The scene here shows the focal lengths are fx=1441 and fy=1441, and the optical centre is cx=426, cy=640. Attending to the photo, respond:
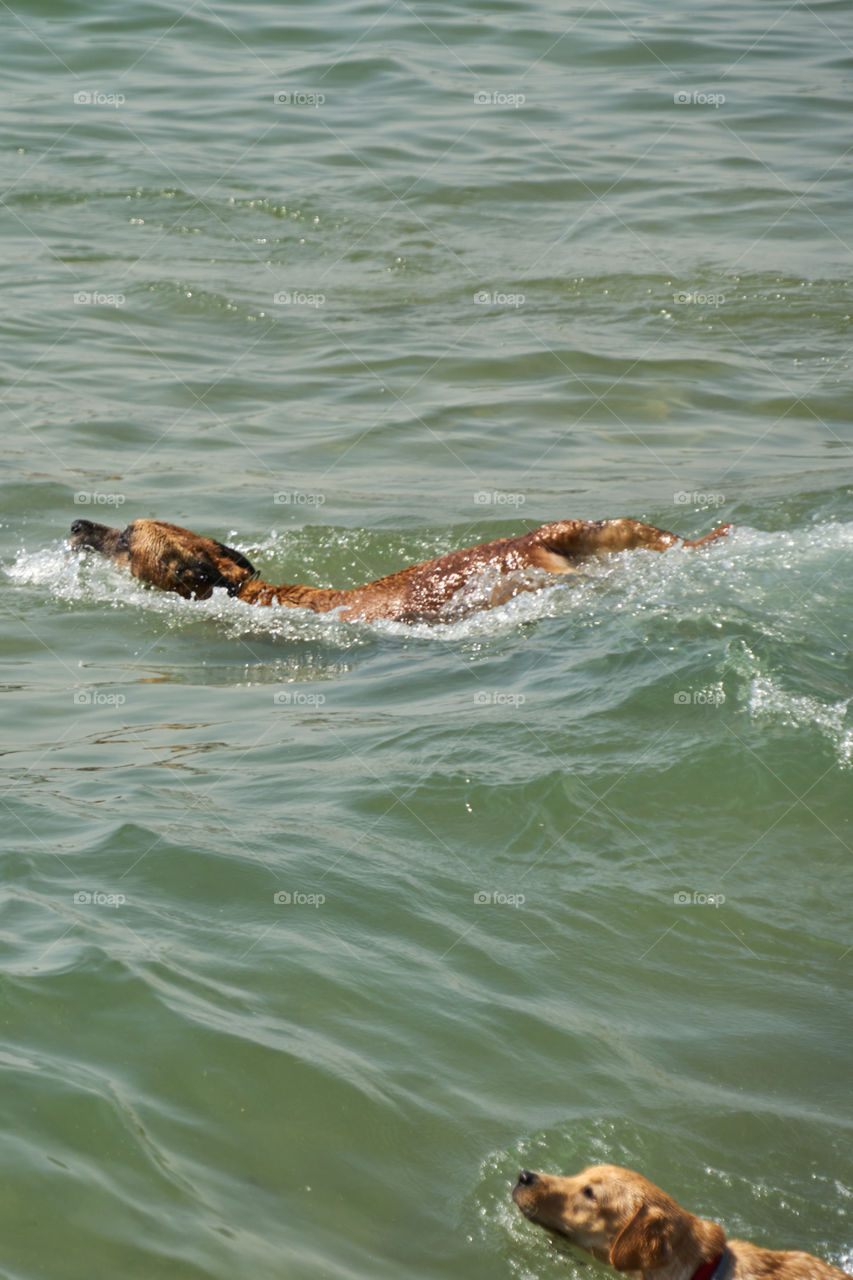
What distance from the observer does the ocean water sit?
147 inches

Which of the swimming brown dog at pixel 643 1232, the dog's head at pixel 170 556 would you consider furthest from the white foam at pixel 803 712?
the dog's head at pixel 170 556

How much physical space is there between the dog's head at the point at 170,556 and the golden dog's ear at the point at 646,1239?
5744 millimetres

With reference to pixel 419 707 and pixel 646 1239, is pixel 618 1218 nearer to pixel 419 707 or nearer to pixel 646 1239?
pixel 646 1239

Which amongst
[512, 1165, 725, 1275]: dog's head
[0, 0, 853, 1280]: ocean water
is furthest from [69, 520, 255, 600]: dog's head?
[512, 1165, 725, 1275]: dog's head

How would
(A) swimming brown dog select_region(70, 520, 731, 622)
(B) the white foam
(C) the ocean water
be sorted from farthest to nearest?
(A) swimming brown dog select_region(70, 520, 731, 622) < (B) the white foam < (C) the ocean water

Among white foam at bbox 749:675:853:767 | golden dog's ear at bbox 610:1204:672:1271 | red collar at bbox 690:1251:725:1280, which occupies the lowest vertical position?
red collar at bbox 690:1251:725:1280

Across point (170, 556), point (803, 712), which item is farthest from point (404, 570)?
point (803, 712)

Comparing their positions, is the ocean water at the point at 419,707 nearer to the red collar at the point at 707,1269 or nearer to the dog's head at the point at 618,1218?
the dog's head at the point at 618,1218

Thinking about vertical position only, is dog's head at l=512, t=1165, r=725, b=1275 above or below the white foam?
below

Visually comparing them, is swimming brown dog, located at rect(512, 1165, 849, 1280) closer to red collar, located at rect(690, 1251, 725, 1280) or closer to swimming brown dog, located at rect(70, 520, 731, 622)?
red collar, located at rect(690, 1251, 725, 1280)

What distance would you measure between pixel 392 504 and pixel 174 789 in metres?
4.93

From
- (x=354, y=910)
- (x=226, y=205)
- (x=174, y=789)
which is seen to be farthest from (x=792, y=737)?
(x=226, y=205)

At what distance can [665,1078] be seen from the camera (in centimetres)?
404

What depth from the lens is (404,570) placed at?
8359 mm
